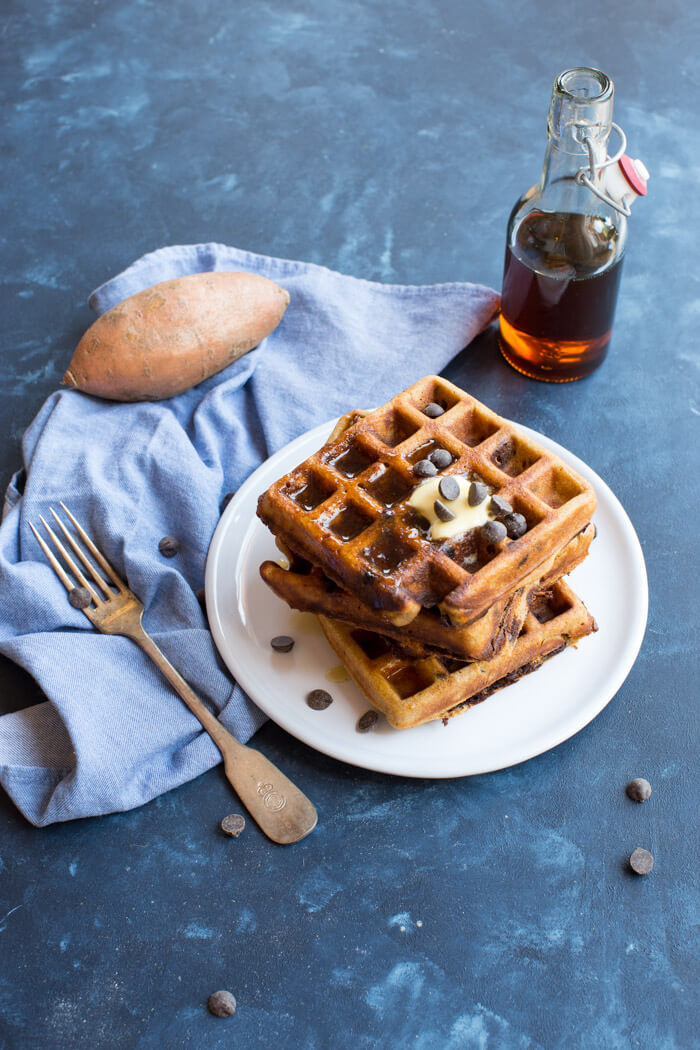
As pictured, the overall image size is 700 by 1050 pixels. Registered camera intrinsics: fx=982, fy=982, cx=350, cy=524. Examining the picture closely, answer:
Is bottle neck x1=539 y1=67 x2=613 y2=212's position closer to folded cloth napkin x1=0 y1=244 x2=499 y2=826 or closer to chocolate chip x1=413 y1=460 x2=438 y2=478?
folded cloth napkin x1=0 y1=244 x2=499 y2=826

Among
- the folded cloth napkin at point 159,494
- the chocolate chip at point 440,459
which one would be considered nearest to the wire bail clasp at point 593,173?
the folded cloth napkin at point 159,494

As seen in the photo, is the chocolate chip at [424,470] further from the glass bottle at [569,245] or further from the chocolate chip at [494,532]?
the glass bottle at [569,245]

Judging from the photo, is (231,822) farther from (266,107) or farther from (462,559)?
(266,107)

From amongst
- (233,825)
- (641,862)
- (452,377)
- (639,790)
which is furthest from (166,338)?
(641,862)

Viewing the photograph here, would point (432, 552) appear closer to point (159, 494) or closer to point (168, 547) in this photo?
point (168, 547)

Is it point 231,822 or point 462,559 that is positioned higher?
point 462,559

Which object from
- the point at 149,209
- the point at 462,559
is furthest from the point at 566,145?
the point at 149,209
